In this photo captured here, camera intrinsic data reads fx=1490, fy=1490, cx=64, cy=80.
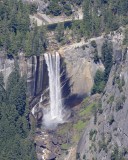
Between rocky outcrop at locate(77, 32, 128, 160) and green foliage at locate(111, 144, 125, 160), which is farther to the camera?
rocky outcrop at locate(77, 32, 128, 160)

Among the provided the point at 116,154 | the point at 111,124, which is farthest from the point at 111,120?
the point at 116,154

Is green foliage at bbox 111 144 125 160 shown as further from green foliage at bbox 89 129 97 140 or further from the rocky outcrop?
green foliage at bbox 89 129 97 140

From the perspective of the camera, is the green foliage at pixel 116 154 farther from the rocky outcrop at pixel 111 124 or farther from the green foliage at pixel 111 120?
the green foliage at pixel 111 120

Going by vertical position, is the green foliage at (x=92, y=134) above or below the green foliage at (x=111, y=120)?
below

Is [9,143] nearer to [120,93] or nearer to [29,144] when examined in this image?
[29,144]

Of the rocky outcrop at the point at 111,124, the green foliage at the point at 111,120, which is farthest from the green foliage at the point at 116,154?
the green foliage at the point at 111,120

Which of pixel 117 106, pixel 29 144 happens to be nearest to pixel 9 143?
pixel 29 144

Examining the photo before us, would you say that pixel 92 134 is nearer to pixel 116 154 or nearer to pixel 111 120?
pixel 111 120

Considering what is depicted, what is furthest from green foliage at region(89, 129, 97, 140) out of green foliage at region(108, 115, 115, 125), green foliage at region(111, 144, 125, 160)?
green foliage at region(111, 144, 125, 160)

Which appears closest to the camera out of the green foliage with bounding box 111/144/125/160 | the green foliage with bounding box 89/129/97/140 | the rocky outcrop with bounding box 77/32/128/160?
the green foliage with bounding box 111/144/125/160
